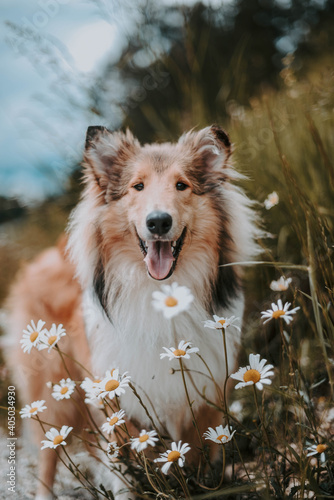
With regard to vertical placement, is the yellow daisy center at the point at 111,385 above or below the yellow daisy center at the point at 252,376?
above

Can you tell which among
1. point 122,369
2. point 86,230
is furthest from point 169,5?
point 122,369

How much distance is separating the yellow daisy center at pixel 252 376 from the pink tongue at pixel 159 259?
60 centimetres

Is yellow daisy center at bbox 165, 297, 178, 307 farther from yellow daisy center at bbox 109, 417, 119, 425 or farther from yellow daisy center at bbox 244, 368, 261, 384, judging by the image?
yellow daisy center at bbox 109, 417, 119, 425

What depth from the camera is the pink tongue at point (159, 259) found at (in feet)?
5.39

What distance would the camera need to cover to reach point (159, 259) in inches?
65.1

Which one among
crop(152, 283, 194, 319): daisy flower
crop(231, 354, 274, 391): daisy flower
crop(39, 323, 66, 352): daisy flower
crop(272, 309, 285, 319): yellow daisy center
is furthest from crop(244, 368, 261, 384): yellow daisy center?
crop(39, 323, 66, 352): daisy flower

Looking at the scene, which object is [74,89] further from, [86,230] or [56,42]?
[86,230]

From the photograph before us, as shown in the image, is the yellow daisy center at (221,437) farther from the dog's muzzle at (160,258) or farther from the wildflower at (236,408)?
the wildflower at (236,408)

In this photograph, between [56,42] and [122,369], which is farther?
[56,42]

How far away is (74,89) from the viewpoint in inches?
87.7

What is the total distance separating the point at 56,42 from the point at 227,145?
99 centimetres

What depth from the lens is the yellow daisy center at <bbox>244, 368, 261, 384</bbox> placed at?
112 centimetres

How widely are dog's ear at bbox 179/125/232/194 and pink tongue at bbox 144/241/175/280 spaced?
1.11 ft

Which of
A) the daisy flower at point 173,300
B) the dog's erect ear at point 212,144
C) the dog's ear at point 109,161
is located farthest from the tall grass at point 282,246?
the daisy flower at point 173,300
